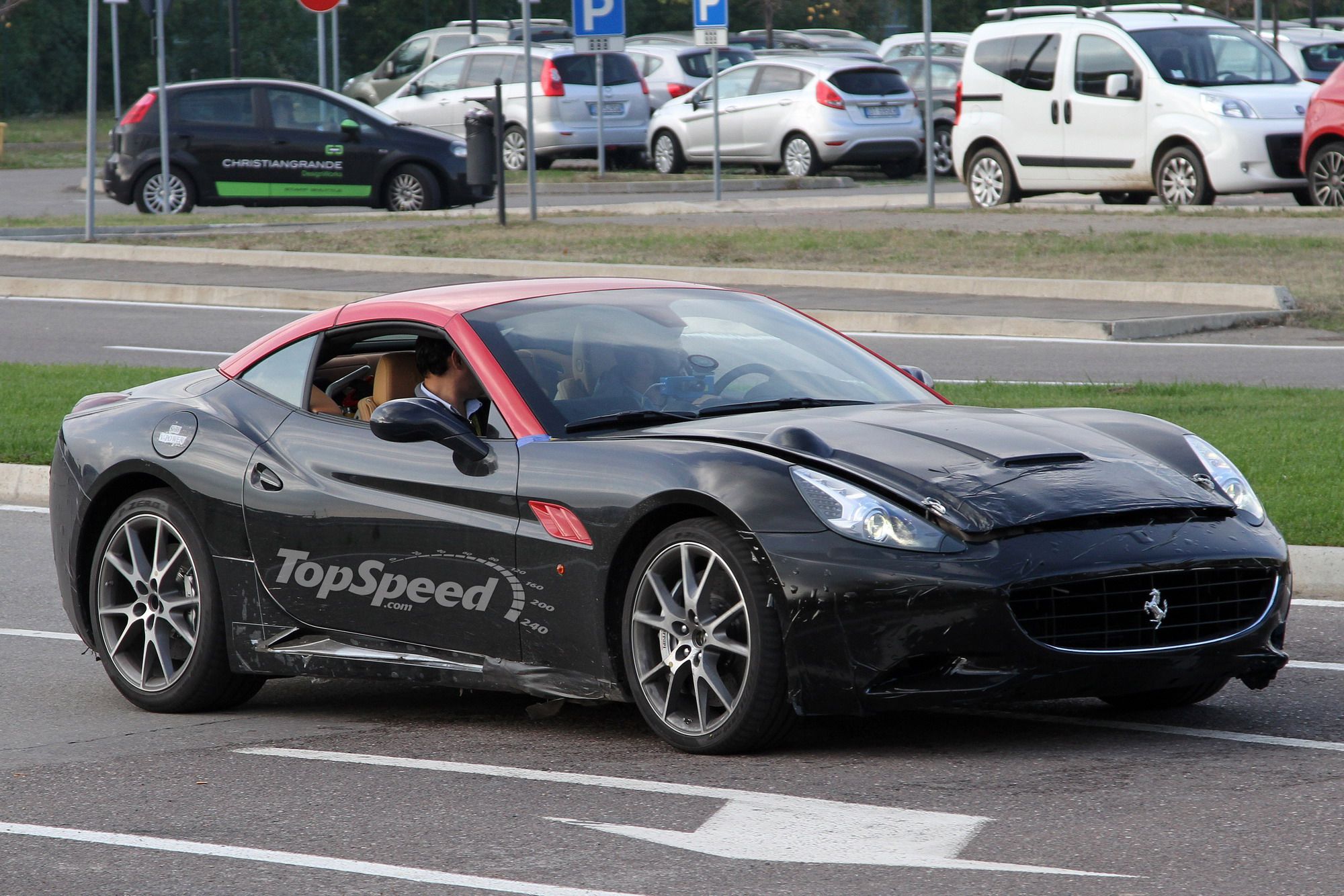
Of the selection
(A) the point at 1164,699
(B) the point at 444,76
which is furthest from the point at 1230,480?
(B) the point at 444,76

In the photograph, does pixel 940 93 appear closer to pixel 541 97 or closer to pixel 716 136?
pixel 541 97

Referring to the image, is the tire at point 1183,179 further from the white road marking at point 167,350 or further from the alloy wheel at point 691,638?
the alloy wheel at point 691,638

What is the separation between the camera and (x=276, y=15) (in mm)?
54781

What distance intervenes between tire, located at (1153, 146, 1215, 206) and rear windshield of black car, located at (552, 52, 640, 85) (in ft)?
39.7

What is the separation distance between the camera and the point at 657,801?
5.28 m

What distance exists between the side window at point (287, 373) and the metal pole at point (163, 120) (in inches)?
660

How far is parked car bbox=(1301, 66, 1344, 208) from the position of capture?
71.7ft

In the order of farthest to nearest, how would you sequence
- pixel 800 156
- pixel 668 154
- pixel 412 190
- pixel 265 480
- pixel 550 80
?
1. pixel 668 154
2. pixel 550 80
3. pixel 800 156
4. pixel 412 190
5. pixel 265 480

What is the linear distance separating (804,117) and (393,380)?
25628mm

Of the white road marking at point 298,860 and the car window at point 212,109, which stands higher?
the car window at point 212,109

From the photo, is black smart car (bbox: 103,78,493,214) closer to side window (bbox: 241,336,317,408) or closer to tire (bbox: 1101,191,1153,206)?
→ tire (bbox: 1101,191,1153,206)

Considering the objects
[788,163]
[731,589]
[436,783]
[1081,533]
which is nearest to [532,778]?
[436,783]

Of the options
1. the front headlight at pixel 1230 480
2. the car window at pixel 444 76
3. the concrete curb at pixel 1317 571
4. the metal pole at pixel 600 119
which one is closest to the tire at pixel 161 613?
the front headlight at pixel 1230 480

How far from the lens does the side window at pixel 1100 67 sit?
930 inches
